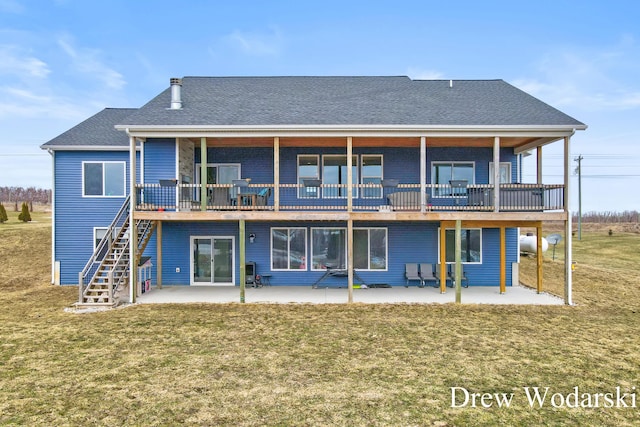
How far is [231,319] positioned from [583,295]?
1171 cm

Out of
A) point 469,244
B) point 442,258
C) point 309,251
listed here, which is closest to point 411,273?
point 442,258

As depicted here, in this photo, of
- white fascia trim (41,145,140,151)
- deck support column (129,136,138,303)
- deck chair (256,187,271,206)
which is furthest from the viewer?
white fascia trim (41,145,140,151)

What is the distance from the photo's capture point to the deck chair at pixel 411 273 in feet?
45.0

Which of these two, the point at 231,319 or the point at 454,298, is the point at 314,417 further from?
the point at 454,298

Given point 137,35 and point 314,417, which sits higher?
point 137,35

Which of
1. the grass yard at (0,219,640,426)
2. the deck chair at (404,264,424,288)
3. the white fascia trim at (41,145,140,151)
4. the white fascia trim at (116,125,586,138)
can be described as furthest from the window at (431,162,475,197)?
the white fascia trim at (41,145,140,151)

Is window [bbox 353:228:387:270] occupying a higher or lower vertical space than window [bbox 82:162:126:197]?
lower

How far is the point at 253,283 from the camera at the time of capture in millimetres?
13742

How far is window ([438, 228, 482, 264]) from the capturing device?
1400cm

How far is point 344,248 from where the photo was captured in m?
14.1

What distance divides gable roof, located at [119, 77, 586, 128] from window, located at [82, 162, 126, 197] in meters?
2.59

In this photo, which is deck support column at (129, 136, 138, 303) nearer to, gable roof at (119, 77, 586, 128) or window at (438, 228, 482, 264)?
gable roof at (119, 77, 586, 128)

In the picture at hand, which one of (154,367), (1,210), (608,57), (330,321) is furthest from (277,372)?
(608,57)

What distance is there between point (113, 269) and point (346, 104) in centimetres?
908
